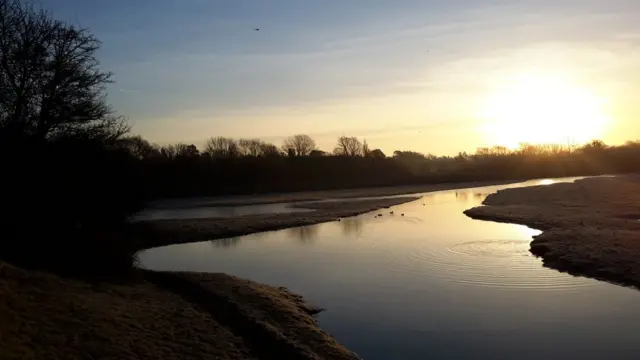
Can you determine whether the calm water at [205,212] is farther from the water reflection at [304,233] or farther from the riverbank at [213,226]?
the water reflection at [304,233]

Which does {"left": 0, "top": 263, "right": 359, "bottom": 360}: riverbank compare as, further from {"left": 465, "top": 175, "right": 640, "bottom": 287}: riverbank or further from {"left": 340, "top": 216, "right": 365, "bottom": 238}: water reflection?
{"left": 340, "top": 216, "right": 365, "bottom": 238}: water reflection

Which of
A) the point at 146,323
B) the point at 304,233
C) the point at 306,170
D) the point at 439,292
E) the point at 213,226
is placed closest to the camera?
the point at 146,323

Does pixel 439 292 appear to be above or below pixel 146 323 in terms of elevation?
below

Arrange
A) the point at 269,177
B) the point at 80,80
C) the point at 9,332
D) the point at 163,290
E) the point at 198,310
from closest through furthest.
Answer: the point at 9,332 < the point at 198,310 < the point at 163,290 < the point at 80,80 < the point at 269,177

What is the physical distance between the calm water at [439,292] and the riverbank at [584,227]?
109 cm

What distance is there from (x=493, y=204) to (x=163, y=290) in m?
44.8

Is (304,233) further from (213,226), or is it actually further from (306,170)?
(306,170)

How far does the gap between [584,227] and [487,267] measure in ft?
40.1

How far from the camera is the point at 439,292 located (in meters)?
20.3

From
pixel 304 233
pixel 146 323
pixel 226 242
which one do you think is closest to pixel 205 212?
pixel 304 233

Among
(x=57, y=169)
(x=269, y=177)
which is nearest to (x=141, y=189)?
(x=57, y=169)

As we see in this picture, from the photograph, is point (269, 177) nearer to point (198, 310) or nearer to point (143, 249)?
point (143, 249)

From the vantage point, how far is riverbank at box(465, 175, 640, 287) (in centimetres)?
2345

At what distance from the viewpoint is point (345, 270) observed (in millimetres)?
25031
